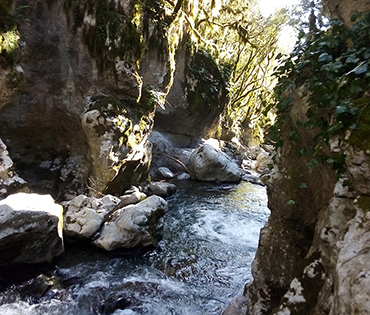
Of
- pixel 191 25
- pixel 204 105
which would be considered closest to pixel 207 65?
pixel 204 105

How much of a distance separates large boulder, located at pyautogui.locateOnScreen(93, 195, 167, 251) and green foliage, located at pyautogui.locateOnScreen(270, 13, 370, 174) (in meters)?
3.72

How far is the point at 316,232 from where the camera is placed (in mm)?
2721

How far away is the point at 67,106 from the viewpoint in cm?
795

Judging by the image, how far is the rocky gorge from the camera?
2225mm

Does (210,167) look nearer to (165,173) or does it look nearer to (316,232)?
(165,173)

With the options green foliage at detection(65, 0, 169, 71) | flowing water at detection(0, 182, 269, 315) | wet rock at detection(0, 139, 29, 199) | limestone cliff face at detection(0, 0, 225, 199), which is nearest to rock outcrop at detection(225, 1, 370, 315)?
flowing water at detection(0, 182, 269, 315)

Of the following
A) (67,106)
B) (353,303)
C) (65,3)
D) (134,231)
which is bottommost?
(134,231)

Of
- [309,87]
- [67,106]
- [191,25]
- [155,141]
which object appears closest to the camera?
[309,87]

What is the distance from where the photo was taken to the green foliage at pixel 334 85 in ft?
6.59

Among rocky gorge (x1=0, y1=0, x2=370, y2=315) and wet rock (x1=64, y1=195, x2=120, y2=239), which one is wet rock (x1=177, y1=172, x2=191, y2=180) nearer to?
rocky gorge (x1=0, y1=0, x2=370, y2=315)

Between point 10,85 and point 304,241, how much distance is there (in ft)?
21.8

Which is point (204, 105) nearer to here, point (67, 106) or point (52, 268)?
point (67, 106)

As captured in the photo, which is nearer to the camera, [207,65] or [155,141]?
[155,141]

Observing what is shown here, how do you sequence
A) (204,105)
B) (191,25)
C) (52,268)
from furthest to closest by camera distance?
(204,105)
(191,25)
(52,268)
